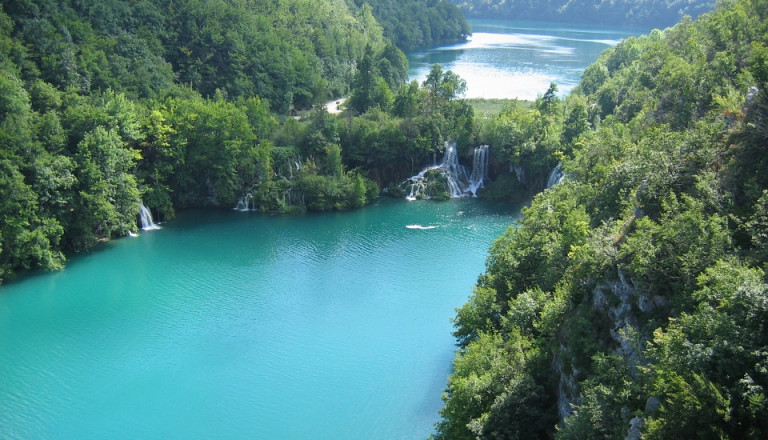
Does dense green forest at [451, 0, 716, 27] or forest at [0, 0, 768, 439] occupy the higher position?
dense green forest at [451, 0, 716, 27]

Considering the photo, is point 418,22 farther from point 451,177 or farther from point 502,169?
point 502,169

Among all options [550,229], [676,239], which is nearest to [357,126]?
[550,229]

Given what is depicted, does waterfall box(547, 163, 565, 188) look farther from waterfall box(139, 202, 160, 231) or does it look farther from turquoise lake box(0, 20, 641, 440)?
waterfall box(139, 202, 160, 231)

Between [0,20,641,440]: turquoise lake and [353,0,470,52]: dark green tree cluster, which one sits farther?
[353,0,470,52]: dark green tree cluster

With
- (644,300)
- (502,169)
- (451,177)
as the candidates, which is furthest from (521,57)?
(644,300)

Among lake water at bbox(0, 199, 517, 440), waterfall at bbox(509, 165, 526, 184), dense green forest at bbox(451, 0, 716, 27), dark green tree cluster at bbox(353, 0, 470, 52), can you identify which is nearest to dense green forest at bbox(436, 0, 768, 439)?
lake water at bbox(0, 199, 517, 440)

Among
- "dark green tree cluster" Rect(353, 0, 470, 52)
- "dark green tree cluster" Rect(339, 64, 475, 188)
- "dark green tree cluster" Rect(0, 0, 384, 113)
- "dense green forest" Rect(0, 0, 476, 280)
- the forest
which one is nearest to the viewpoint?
the forest

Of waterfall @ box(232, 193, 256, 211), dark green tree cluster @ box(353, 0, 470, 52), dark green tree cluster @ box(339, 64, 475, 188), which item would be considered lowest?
waterfall @ box(232, 193, 256, 211)
